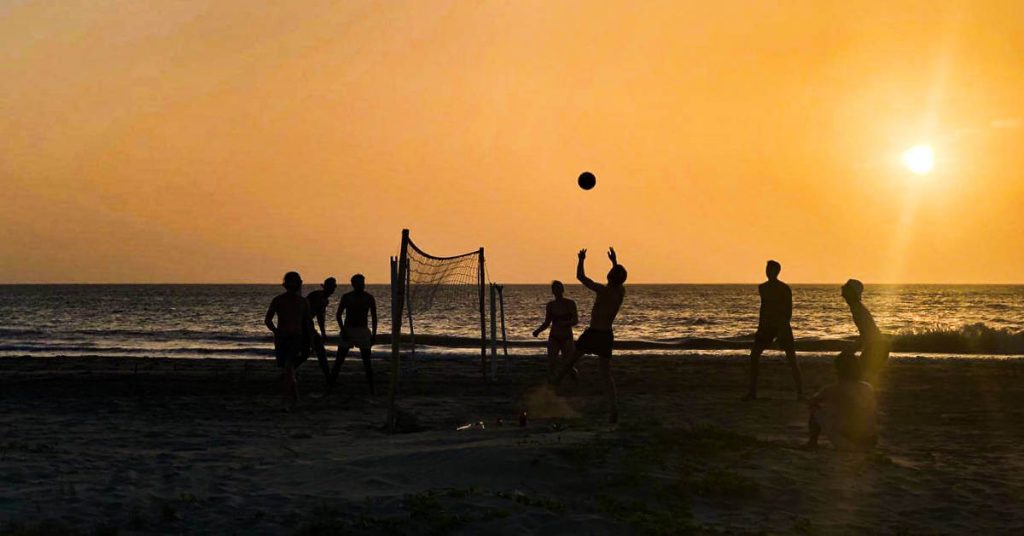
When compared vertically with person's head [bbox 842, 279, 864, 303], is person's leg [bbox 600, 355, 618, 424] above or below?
below

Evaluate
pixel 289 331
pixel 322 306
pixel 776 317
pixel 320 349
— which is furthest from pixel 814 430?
pixel 322 306

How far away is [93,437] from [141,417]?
1972 mm

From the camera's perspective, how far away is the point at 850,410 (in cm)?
863

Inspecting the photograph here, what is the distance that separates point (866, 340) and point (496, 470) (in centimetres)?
374

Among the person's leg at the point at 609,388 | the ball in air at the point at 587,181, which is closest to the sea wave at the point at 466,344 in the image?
the ball in air at the point at 587,181

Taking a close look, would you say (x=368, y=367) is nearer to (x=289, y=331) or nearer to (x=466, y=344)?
(x=289, y=331)

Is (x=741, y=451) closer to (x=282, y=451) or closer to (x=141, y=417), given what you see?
(x=282, y=451)

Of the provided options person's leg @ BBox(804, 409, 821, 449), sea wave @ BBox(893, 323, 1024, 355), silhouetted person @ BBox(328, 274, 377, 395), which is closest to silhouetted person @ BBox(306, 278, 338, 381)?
silhouetted person @ BBox(328, 274, 377, 395)

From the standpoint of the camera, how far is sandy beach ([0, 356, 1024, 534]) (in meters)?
6.43

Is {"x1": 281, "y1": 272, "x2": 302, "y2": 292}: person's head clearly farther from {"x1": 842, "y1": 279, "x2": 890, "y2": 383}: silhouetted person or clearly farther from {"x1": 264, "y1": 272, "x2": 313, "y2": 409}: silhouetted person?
{"x1": 842, "y1": 279, "x2": 890, "y2": 383}: silhouetted person

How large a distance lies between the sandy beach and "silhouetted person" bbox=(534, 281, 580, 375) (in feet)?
3.57

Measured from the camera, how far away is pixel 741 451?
27.4 feet

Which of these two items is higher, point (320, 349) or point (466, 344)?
point (320, 349)

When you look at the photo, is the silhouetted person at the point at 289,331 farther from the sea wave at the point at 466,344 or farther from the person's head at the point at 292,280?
the sea wave at the point at 466,344
